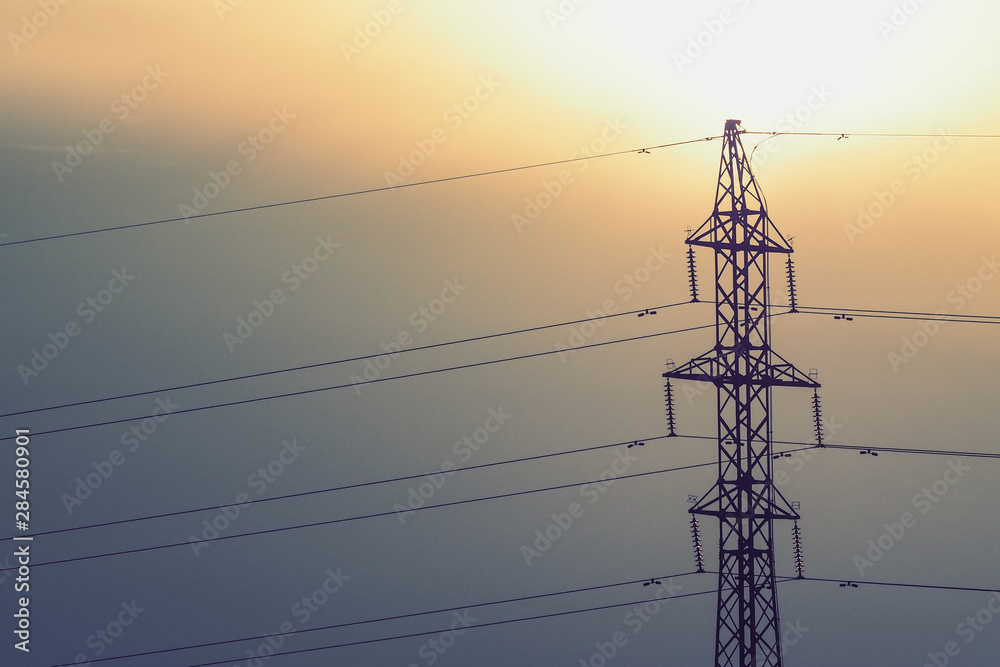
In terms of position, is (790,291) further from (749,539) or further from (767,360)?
(749,539)

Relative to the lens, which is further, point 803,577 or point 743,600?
point 803,577

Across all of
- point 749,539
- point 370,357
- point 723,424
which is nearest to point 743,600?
point 749,539

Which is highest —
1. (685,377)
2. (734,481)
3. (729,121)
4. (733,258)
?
(729,121)

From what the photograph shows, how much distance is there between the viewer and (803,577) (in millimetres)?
44625

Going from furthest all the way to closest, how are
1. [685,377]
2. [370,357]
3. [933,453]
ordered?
[370,357] < [933,453] < [685,377]

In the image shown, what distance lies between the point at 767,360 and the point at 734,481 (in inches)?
162

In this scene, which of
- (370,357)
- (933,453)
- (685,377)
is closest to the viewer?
(685,377)

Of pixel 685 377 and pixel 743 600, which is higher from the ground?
pixel 685 377

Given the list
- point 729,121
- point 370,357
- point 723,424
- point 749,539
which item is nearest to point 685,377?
point 723,424

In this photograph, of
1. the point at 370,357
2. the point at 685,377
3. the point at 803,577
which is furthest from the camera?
the point at 370,357

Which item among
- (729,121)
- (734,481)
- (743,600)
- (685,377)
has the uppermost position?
(729,121)

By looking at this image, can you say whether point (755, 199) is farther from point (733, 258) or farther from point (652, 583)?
point (652, 583)

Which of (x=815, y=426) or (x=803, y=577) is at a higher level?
(x=815, y=426)

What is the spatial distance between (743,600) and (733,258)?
444 inches
